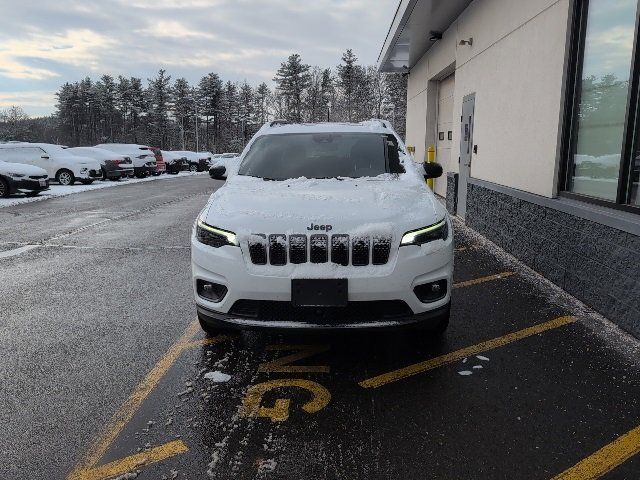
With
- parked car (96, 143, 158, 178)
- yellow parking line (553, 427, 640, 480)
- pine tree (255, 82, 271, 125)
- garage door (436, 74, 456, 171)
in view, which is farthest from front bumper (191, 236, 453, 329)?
pine tree (255, 82, 271, 125)

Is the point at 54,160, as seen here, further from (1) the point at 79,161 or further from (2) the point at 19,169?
(2) the point at 19,169

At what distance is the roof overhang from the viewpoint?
1055cm

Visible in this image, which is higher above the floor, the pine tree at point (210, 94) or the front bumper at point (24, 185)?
the pine tree at point (210, 94)

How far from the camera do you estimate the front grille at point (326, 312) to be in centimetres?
329

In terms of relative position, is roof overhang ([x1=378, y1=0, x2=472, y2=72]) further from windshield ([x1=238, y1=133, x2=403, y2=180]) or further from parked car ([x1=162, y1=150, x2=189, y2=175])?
parked car ([x1=162, y1=150, x2=189, y2=175])

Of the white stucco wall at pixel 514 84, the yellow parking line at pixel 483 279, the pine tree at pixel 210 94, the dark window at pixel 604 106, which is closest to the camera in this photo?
the dark window at pixel 604 106

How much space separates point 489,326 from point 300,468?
260 cm

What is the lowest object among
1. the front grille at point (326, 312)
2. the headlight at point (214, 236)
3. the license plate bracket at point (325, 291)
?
the front grille at point (326, 312)

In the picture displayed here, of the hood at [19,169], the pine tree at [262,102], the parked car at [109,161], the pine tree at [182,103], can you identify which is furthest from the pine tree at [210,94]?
the hood at [19,169]

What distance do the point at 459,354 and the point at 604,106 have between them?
3271 mm

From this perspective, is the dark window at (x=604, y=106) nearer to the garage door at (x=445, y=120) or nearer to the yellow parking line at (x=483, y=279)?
the yellow parking line at (x=483, y=279)

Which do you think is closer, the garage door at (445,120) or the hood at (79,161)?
the garage door at (445,120)

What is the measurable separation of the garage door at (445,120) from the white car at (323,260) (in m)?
10.4

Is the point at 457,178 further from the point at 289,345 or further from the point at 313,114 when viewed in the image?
the point at 313,114
